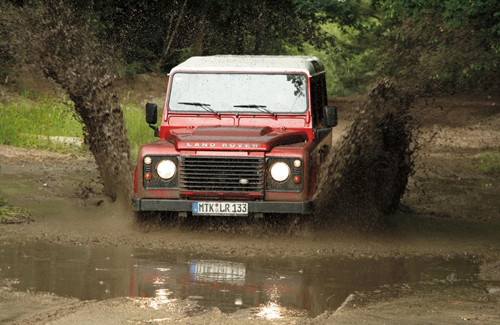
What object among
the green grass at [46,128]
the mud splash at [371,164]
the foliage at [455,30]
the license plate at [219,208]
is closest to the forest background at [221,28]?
the foliage at [455,30]

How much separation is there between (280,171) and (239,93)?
156cm

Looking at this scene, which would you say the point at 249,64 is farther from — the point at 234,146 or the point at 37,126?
the point at 37,126

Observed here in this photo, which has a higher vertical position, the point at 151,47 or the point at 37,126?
the point at 151,47

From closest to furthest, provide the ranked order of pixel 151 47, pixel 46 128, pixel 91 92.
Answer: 1. pixel 91 92
2. pixel 46 128
3. pixel 151 47

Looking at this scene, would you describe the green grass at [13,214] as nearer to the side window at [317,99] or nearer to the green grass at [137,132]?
the side window at [317,99]

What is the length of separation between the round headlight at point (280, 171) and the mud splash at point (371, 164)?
485 millimetres

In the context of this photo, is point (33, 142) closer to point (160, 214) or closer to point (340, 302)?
point (160, 214)

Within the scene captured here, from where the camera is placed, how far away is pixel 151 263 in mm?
7512

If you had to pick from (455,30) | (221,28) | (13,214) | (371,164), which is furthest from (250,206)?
(221,28)

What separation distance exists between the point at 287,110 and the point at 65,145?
8785 millimetres

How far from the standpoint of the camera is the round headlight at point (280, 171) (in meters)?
8.55

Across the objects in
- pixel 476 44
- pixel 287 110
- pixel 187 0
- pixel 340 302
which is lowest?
pixel 340 302

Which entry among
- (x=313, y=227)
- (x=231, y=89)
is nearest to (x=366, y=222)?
(x=313, y=227)

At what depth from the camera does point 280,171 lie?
8.56 m
